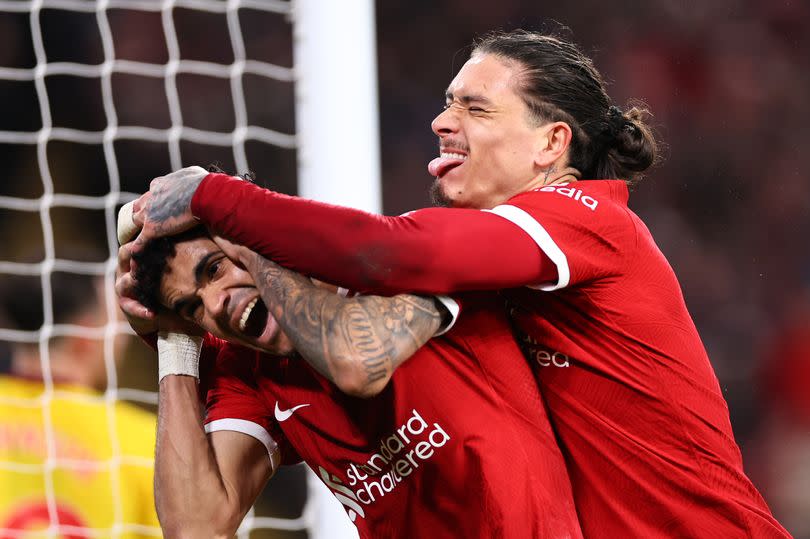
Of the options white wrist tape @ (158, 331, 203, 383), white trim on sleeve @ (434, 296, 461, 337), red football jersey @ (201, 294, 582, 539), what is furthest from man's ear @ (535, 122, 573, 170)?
white wrist tape @ (158, 331, 203, 383)

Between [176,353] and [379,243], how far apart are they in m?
0.57

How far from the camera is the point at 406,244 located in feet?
4.49

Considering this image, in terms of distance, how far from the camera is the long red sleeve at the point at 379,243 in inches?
53.8

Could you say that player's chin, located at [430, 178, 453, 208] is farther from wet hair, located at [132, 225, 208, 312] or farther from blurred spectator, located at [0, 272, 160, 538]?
blurred spectator, located at [0, 272, 160, 538]

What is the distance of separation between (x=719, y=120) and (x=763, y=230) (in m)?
0.49

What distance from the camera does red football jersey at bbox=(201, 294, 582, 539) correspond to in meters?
1.52

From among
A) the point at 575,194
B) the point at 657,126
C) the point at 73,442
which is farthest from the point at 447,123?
the point at 657,126

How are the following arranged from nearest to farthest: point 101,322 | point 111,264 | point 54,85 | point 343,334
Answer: point 343,334 < point 111,264 < point 101,322 < point 54,85

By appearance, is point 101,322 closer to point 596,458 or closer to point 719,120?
point 596,458

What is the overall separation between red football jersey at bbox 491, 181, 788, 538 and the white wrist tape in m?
0.56

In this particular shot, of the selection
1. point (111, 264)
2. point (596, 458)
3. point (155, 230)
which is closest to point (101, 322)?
point (111, 264)

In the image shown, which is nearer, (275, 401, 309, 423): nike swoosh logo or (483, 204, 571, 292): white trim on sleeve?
(483, 204, 571, 292): white trim on sleeve

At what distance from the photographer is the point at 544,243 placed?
1.45m

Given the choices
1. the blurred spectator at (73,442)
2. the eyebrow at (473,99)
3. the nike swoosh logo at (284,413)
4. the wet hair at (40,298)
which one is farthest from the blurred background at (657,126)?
the eyebrow at (473,99)
